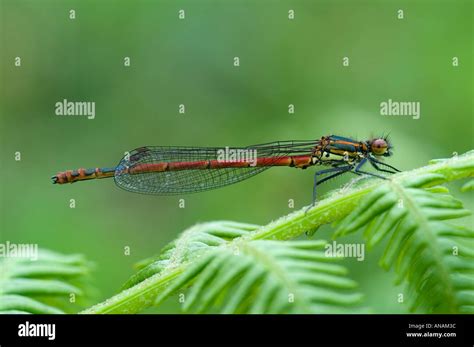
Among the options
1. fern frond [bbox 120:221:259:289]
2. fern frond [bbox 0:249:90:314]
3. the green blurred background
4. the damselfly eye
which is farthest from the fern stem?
the green blurred background

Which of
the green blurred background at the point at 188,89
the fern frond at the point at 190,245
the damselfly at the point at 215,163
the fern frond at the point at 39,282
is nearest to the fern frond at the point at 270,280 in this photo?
the fern frond at the point at 190,245

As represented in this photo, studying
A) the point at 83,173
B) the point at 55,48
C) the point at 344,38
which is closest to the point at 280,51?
the point at 344,38

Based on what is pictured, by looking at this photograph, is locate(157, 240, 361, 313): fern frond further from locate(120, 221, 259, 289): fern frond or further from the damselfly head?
the damselfly head

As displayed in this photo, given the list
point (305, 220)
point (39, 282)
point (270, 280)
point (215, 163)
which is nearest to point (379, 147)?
point (215, 163)

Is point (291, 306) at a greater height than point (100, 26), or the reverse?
point (100, 26)

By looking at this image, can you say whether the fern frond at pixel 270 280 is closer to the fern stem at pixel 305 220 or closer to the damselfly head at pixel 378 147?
the fern stem at pixel 305 220

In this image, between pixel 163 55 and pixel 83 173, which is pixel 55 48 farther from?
pixel 83 173
